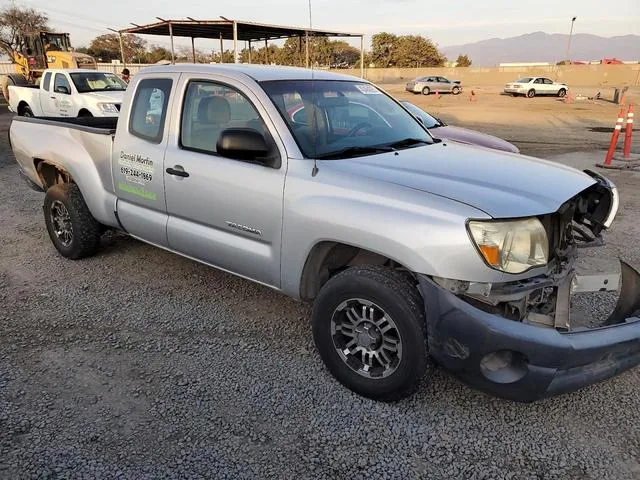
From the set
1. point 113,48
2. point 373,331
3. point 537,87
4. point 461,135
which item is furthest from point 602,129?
point 113,48

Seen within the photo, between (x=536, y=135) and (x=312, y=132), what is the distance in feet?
48.2

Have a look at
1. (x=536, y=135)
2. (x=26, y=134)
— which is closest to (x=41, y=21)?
(x=536, y=135)

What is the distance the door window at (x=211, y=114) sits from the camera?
11.5ft

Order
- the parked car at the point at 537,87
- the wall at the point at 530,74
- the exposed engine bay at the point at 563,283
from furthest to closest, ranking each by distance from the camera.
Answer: the wall at the point at 530,74, the parked car at the point at 537,87, the exposed engine bay at the point at 563,283

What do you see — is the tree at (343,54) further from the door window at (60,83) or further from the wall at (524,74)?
the door window at (60,83)

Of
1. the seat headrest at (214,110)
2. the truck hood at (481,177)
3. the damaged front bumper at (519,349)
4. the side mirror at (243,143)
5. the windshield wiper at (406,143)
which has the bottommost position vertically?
the damaged front bumper at (519,349)

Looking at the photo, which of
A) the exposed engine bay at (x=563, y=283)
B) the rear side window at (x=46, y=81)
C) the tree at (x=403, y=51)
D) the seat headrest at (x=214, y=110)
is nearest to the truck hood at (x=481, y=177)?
the exposed engine bay at (x=563, y=283)

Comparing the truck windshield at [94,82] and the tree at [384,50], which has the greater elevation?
the tree at [384,50]

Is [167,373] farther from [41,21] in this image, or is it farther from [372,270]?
[41,21]

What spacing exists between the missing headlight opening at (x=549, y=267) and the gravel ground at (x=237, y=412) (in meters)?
0.60

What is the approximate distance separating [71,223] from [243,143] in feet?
8.61

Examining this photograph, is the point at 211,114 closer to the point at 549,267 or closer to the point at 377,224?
the point at 377,224

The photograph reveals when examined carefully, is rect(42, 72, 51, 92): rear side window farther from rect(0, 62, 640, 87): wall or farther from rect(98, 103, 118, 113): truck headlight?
rect(0, 62, 640, 87): wall

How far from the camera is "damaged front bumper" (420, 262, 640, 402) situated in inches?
97.6
